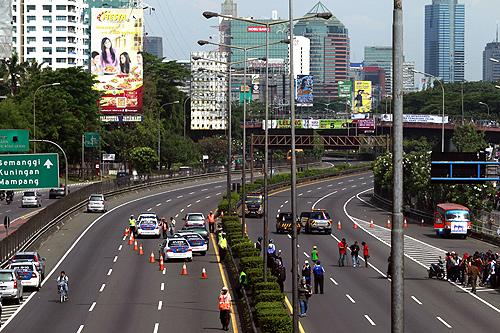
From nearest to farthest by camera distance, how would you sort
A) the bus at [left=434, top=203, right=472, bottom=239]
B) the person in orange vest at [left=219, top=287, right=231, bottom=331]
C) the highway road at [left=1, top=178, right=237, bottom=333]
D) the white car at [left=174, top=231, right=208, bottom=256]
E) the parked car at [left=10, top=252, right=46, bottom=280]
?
the person in orange vest at [left=219, top=287, right=231, bottom=331]
the highway road at [left=1, top=178, right=237, bottom=333]
the parked car at [left=10, top=252, right=46, bottom=280]
the white car at [left=174, top=231, right=208, bottom=256]
the bus at [left=434, top=203, right=472, bottom=239]

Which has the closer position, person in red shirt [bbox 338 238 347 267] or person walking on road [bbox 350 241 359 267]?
person walking on road [bbox 350 241 359 267]

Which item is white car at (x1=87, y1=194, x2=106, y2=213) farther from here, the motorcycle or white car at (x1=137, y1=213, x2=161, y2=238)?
the motorcycle

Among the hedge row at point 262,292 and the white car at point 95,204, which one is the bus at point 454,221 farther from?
the white car at point 95,204

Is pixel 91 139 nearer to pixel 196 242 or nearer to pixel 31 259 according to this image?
pixel 196 242

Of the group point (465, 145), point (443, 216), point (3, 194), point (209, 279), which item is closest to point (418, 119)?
point (465, 145)

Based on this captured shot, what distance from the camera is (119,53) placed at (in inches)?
6206

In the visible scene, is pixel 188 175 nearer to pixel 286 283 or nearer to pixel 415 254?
pixel 415 254

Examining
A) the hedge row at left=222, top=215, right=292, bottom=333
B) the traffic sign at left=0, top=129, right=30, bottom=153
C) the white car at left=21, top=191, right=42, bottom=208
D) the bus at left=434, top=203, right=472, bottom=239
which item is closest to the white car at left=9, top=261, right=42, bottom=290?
the hedge row at left=222, top=215, right=292, bottom=333

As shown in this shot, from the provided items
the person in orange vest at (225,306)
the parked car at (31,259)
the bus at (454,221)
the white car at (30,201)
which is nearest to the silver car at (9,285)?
the parked car at (31,259)

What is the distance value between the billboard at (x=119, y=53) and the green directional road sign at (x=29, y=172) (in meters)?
111

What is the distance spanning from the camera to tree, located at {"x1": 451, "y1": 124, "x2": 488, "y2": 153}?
105625mm

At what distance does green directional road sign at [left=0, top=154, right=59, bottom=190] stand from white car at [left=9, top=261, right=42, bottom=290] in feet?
13.9

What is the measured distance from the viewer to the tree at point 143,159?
137 meters

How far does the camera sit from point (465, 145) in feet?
351
